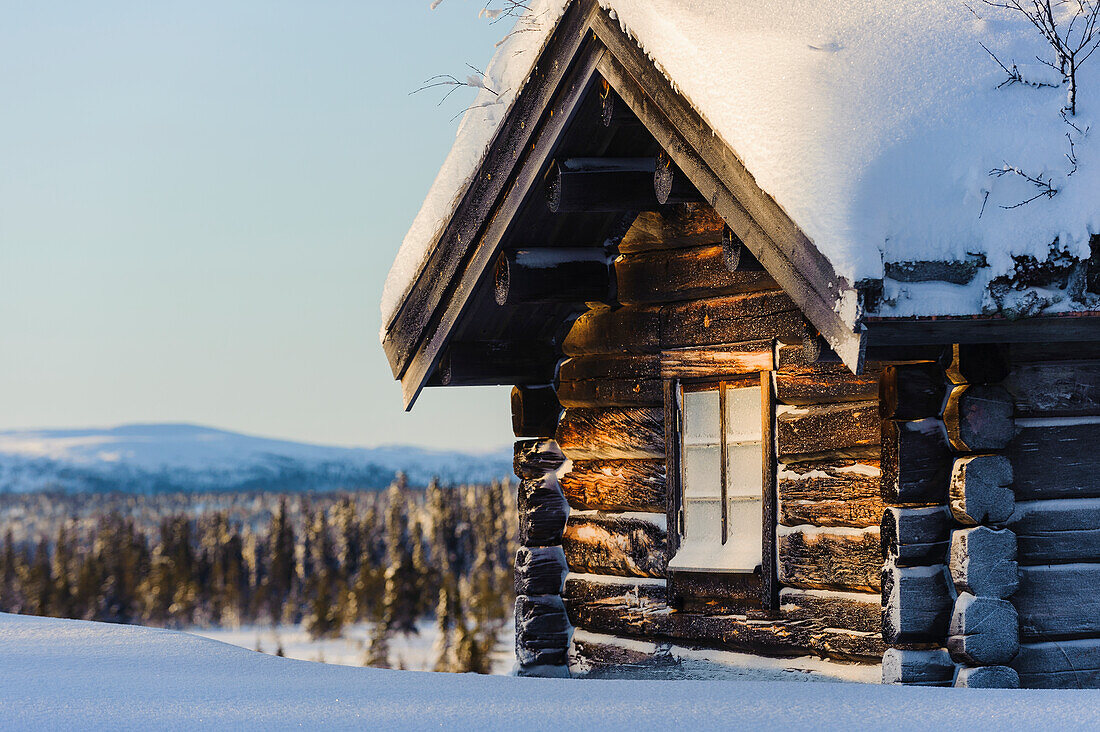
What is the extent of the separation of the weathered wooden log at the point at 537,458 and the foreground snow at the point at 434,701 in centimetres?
284

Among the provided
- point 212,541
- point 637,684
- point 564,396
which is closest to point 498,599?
point 212,541

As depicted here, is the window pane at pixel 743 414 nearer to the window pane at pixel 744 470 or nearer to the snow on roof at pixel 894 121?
the window pane at pixel 744 470

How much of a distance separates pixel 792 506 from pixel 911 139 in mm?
2317

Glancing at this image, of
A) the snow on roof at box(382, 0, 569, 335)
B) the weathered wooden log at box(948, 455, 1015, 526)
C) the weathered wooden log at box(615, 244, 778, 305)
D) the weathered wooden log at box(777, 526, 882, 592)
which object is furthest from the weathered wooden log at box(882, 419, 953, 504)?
the snow on roof at box(382, 0, 569, 335)

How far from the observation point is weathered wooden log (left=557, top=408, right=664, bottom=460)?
288 inches

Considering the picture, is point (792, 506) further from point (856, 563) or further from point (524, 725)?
point (524, 725)

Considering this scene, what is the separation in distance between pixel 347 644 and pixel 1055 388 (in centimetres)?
3808

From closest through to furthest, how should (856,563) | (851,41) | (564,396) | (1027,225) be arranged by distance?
(1027,225), (851,41), (856,563), (564,396)

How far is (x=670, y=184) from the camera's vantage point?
6.11 m

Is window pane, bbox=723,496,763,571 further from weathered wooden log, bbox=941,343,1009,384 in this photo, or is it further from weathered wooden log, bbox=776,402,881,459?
weathered wooden log, bbox=941,343,1009,384

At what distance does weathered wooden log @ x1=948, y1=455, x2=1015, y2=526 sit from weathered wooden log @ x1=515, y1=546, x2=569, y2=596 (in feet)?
10.6

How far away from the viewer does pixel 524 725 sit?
A: 392 cm

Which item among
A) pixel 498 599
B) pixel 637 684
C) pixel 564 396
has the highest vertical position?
pixel 564 396

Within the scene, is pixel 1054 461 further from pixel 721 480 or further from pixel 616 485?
pixel 616 485
